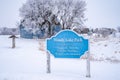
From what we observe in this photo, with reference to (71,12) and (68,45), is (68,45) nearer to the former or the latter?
(68,45)

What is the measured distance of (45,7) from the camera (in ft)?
131

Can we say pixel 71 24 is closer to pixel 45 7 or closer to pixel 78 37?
pixel 45 7

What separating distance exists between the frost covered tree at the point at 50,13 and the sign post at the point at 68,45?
3199 centimetres

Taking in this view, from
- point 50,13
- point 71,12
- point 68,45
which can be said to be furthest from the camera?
point 71,12

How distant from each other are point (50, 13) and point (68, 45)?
113ft

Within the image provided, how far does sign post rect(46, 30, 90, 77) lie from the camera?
7164 millimetres

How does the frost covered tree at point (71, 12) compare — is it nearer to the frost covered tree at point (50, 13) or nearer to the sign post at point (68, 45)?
the frost covered tree at point (50, 13)

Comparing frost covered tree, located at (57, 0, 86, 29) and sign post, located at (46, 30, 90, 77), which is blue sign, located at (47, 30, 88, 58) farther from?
frost covered tree, located at (57, 0, 86, 29)

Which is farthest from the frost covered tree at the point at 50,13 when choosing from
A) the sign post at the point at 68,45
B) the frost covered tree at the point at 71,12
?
the sign post at the point at 68,45

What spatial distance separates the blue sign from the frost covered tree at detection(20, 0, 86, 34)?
31993 millimetres

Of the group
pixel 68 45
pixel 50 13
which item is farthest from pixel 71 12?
pixel 68 45

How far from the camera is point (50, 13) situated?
41.2 metres

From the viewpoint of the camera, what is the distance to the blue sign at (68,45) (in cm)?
716

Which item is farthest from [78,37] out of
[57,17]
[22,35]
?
[22,35]
